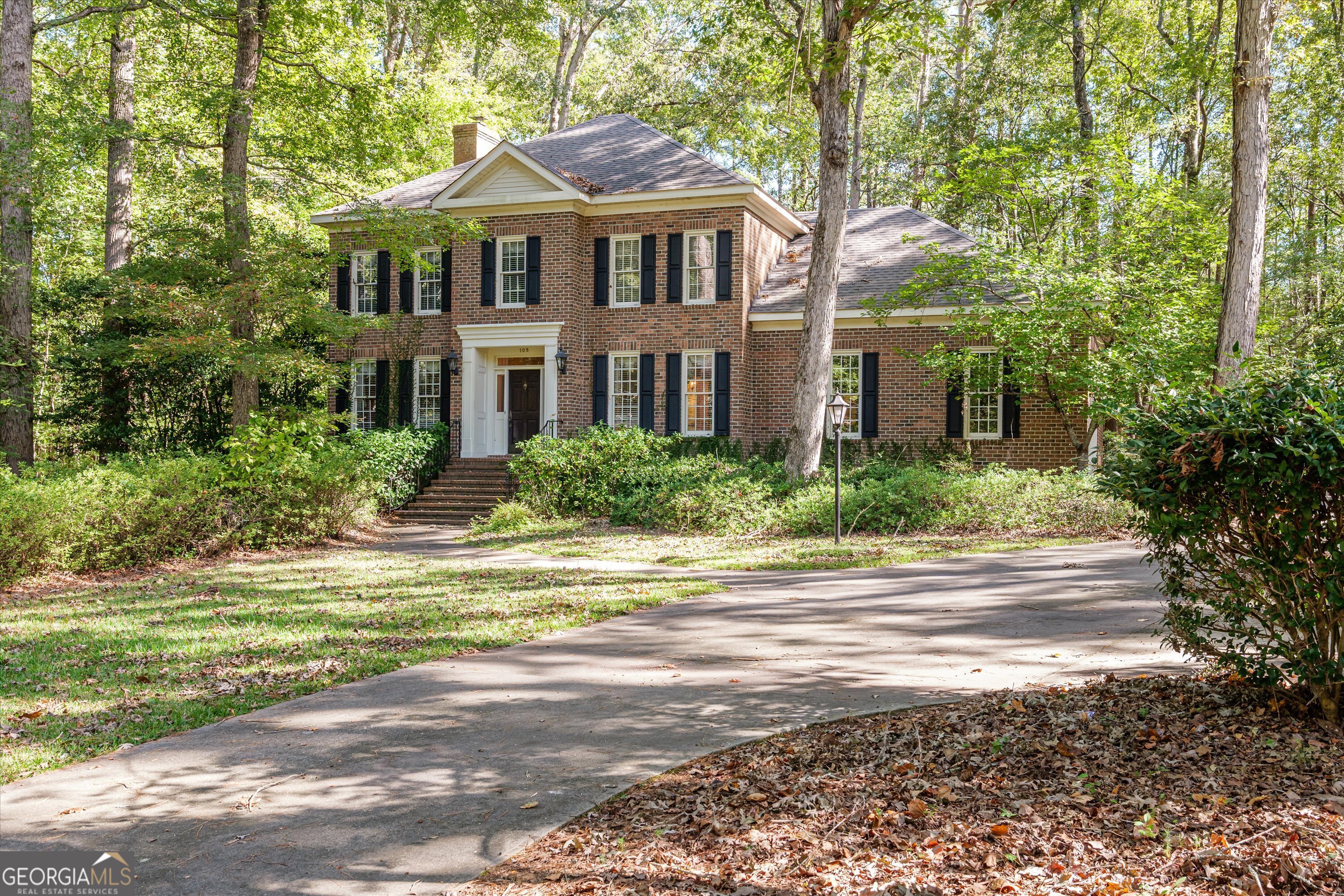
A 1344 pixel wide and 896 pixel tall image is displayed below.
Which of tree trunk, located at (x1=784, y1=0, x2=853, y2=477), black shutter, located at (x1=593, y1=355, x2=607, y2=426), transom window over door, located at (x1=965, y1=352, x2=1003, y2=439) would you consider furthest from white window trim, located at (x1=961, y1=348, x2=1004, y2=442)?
black shutter, located at (x1=593, y1=355, x2=607, y2=426)

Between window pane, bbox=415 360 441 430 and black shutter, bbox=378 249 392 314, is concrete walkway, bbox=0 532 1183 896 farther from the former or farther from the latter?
black shutter, bbox=378 249 392 314

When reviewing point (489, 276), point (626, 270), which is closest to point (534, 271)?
point (489, 276)

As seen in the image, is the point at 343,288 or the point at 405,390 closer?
→ the point at 405,390

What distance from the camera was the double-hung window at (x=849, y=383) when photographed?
21.0m

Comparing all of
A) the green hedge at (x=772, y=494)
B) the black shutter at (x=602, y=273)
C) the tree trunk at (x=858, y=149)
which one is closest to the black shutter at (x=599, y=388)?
the black shutter at (x=602, y=273)

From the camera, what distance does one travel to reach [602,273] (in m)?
21.7

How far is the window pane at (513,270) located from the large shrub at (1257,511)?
18506 millimetres

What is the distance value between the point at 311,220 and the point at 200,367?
16.2 feet

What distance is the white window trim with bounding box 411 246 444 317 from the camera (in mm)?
22750

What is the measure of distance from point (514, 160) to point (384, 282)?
15.7 feet

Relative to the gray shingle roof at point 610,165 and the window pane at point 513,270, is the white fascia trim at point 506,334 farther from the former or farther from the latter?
the gray shingle roof at point 610,165

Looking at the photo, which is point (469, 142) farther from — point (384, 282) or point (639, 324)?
point (639, 324)

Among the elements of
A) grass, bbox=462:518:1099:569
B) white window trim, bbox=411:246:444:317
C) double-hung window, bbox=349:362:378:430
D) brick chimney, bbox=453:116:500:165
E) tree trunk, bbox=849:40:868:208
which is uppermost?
tree trunk, bbox=849:40:868:208

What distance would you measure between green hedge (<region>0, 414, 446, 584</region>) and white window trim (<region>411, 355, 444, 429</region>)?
5077 millimetres
